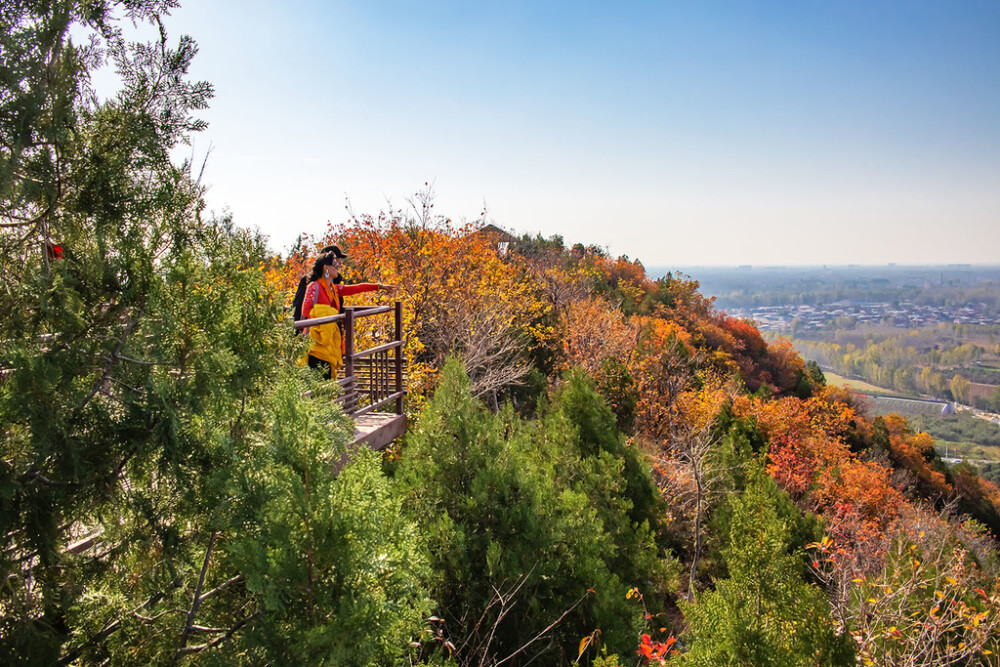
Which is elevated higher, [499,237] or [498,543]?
[499,237]

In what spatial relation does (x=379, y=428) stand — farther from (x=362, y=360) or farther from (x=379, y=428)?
(x=362, y=360)

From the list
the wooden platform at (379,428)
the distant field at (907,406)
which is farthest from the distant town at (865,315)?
the wooden platform at (379,428)

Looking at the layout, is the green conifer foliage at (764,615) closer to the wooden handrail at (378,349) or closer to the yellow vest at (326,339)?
the wooden handrail at (378,349)

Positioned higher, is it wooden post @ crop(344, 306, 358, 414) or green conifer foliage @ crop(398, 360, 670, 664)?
wooden post @ crop(344, 306, 358, 414)

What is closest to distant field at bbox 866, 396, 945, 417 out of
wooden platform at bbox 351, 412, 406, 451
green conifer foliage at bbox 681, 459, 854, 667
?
green conifer foliage at bbox 681, 459, 854, 667

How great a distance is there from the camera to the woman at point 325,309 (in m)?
5.39

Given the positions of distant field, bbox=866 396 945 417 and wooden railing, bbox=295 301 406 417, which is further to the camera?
distant field, bbox=866 396 945 417

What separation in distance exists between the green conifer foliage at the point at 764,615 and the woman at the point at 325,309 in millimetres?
3753

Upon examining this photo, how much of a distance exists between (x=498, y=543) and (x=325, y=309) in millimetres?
2705

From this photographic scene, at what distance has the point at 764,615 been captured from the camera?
419cm

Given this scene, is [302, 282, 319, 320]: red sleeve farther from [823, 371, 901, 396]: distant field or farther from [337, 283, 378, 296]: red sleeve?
[823, 371, 901, 396]: distant field

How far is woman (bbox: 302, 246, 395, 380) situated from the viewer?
17.7 feet

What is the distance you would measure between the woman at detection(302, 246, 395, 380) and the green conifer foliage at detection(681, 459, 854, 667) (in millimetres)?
3753

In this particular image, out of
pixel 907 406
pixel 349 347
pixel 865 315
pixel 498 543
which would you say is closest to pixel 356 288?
pixel 349 347
